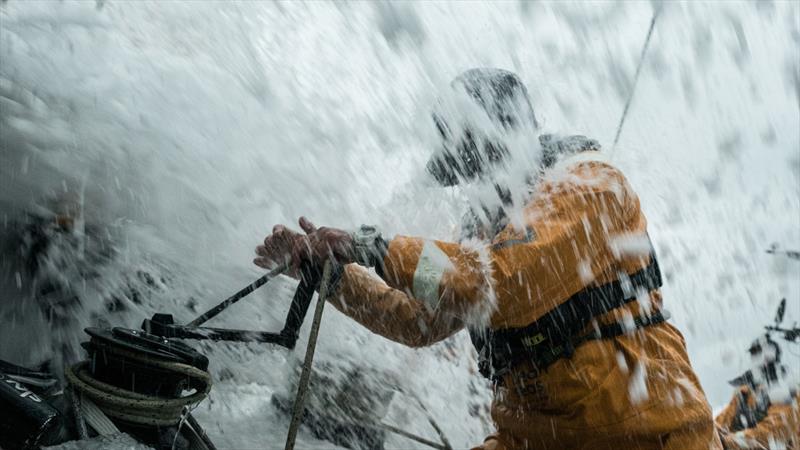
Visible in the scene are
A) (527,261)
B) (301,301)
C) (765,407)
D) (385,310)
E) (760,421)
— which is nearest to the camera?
(527,261)

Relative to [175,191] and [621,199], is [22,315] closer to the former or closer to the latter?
[175,191]

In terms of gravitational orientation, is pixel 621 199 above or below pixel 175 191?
below

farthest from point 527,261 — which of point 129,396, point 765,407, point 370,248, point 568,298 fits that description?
point 765,407

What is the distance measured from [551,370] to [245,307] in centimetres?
240

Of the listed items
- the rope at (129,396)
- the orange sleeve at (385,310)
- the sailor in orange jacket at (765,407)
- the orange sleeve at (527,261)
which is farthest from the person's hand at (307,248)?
the sailor in orange jacket at (765,407)

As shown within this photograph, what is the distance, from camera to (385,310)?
10.5 feet

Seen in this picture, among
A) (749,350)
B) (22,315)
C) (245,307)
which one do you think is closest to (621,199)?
(245,307)

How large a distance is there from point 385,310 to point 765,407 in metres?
4.67

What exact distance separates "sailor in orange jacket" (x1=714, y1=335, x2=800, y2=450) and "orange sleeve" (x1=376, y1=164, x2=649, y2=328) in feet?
10.7

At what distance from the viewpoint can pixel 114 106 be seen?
3.43 metres

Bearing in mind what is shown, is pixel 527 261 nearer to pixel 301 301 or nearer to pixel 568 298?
pixel 568 298

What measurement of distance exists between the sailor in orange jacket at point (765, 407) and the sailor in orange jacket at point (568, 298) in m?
2.77

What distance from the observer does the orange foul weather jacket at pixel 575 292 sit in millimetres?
2277

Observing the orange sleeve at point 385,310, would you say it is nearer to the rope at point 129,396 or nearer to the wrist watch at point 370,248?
the wrist watch at point 370,248
